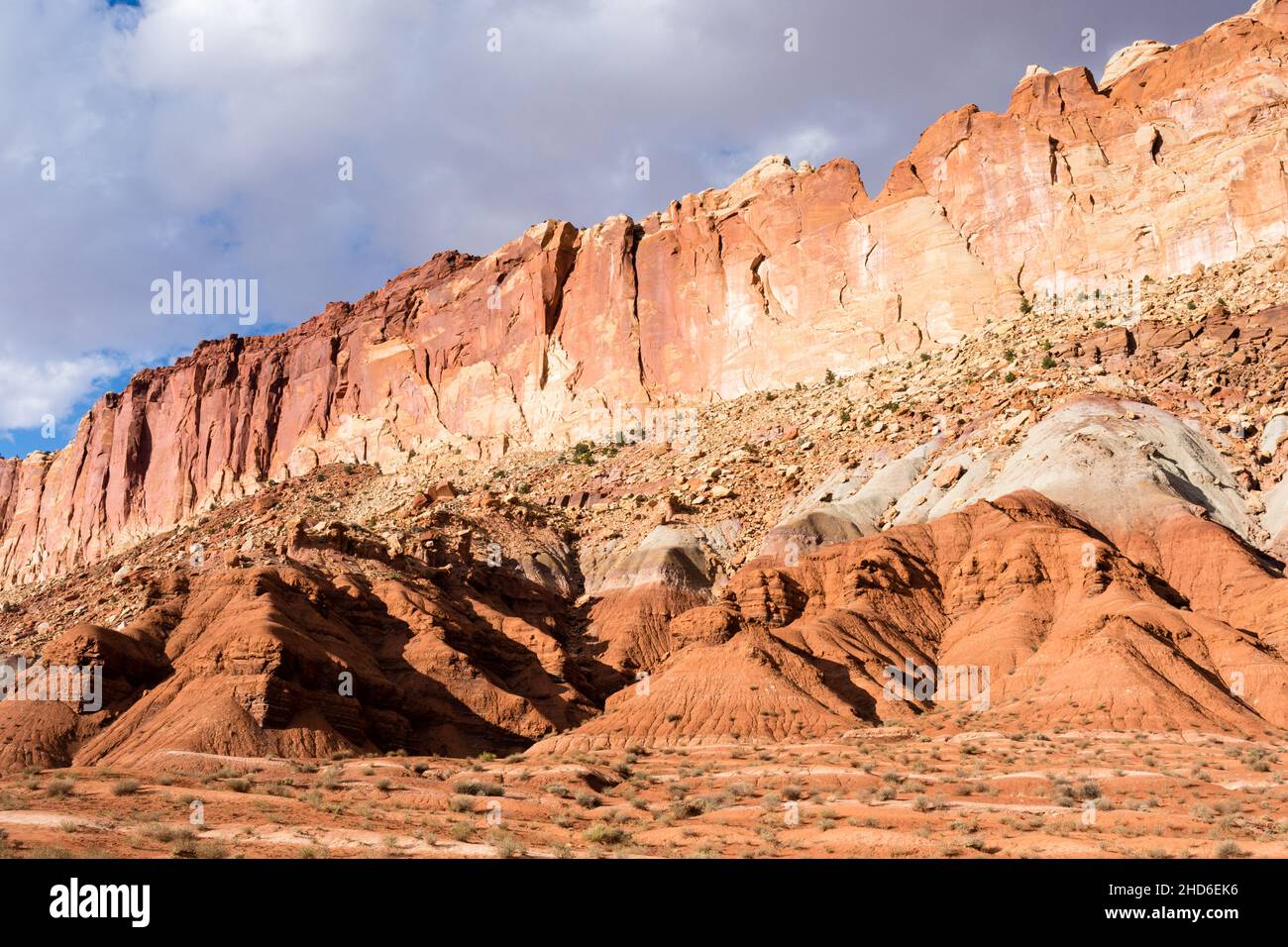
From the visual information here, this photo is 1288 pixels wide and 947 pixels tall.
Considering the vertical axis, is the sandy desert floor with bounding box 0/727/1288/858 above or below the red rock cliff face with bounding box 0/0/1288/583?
below

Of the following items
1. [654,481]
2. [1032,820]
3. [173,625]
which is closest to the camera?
[1032,820]

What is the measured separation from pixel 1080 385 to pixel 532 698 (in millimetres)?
38739

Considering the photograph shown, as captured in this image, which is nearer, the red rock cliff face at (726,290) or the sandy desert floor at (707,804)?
the sandy desert floor at (707,804)

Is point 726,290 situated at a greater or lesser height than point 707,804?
greater

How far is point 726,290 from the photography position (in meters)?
100

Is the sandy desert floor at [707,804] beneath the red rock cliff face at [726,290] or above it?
beneath

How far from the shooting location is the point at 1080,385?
214 ft

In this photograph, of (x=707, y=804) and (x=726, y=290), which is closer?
(x=707, y=804)

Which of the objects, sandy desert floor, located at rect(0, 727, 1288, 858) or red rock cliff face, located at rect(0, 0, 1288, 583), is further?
red rock cliff face, located at rect(0, 0, 1288, 583)

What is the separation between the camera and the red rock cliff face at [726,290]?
81.2 metres

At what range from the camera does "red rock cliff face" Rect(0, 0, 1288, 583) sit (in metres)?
81.2
